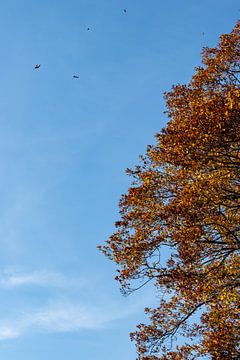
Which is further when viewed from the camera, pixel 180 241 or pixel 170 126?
pixel 170 126

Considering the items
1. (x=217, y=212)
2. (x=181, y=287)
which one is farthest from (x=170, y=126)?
(x=181, y=287)

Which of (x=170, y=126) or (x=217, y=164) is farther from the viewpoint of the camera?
(x=170, y=126)

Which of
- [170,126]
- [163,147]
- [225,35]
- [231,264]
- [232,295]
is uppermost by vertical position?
[225,35]

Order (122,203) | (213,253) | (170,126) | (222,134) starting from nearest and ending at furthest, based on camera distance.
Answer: (222,134) → (213,253) → (122,203) → (170,126)

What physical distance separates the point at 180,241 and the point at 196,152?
3267 mm

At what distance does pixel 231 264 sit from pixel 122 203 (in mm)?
5016

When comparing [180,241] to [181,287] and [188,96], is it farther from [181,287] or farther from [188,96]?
[188,96]

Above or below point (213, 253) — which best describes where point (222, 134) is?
above

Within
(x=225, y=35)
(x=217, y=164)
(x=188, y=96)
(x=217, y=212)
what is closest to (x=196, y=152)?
(x=217, y=164)

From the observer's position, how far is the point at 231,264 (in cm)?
2047

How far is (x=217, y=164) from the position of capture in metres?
18.9

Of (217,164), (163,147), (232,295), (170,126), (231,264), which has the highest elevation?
(170,126)

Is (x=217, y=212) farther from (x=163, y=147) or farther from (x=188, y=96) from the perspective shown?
(x=188, y=96)

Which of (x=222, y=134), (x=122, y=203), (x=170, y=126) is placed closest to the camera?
(x=222, y=134)
